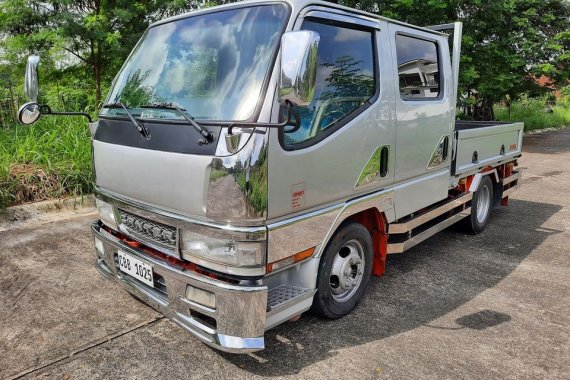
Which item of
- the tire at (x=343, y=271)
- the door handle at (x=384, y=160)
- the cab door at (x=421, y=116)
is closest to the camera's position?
the tire at (x=343, y=271)

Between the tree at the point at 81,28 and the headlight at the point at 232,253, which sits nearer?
the headlight at the point at 232,253

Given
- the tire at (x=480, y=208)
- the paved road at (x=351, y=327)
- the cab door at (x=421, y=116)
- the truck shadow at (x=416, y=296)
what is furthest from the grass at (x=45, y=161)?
the tire at (x=480, y=208)

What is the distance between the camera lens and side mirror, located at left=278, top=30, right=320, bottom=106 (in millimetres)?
2033

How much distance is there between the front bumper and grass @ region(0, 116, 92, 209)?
12.7ft

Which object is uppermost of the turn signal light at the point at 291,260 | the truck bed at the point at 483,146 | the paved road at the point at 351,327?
the truck bed at the point at 483,146

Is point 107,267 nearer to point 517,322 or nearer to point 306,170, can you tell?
point 306,170

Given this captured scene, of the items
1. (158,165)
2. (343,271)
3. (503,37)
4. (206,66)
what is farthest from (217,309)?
(503,37)

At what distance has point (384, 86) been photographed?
3.19 m

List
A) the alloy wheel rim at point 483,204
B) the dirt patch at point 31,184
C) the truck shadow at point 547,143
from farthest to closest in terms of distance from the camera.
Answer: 1. the truck shadow at point 547,143
2. the dirt patch at point 31,184
3. the alloy wheel rim at point 483,204

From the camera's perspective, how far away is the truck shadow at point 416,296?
9.13 ft

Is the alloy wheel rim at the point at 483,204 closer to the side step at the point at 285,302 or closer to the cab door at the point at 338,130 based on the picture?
the cab door at the point at 338,130

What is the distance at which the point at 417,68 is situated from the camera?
373 cm

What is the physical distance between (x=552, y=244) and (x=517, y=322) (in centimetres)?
218

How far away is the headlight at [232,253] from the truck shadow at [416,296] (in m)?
0.71
